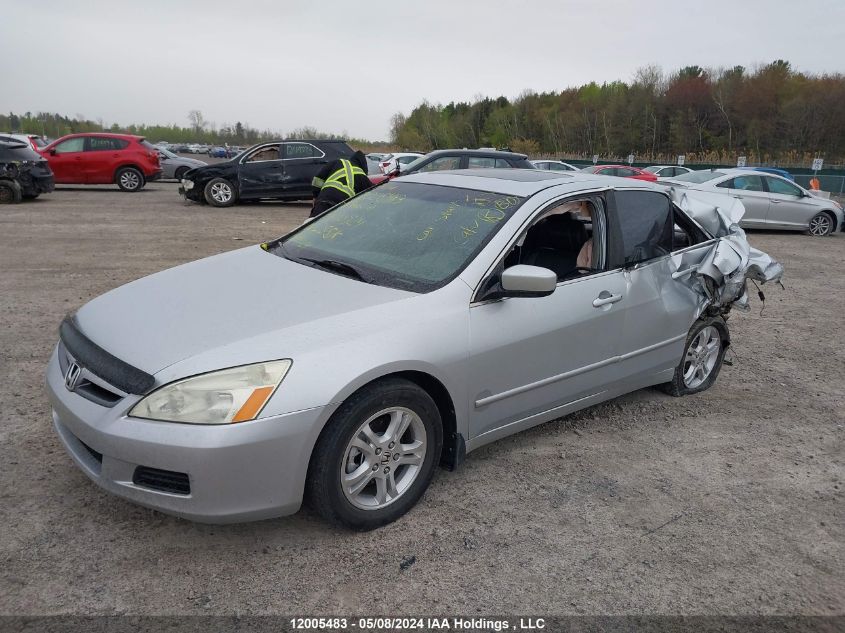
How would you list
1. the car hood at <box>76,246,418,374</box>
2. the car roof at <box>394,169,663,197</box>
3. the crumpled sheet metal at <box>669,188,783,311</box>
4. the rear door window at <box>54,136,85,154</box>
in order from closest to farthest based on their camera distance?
the car hood at <box>76,246,418,374</box>
the car roof at <box>394,169,663,197</box>
the crumpled sheet metal at <box>669,188,783,311</box>
the rear door window at <box>54,136,85,154</box>

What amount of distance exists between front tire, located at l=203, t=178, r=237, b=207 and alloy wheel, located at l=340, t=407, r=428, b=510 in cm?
1439

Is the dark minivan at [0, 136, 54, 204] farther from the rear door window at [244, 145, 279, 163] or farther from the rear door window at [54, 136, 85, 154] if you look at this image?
the rear door window at [244, 145, 279, 163]

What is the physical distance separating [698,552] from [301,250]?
104 inches

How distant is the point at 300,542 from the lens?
2.92 metres

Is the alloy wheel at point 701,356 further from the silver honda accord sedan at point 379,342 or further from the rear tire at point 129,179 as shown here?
the rear tire at point 129,179

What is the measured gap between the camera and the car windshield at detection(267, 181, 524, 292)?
3.42 m

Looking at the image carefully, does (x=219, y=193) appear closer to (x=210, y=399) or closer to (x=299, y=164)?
(x=299, y=164)

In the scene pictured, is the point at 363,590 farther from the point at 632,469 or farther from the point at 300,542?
the point at 632,469

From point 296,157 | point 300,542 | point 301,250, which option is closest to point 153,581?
point 300,542

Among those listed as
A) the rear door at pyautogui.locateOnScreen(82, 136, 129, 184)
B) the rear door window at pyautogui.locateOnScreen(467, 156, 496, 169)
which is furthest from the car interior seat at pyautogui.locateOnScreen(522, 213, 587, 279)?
the rear door at pyautogui.locateOnScreen(82, 136, 129, 184)

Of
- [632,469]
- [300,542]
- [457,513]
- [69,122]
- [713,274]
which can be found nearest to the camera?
[300,542]

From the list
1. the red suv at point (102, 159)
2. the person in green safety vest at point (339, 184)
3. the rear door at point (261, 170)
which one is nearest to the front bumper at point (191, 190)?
the rear door at point (261, 170)

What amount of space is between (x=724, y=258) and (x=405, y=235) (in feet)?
7.94

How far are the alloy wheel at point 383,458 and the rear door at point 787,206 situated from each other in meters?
14.6
